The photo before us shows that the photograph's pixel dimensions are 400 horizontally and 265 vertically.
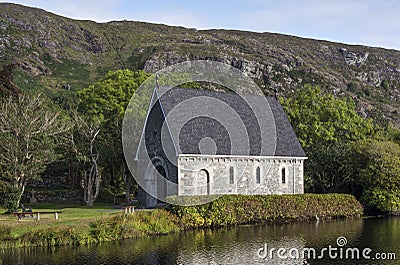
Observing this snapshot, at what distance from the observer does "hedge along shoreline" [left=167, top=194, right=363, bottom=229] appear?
3234 centimetres

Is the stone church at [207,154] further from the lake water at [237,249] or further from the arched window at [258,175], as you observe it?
the lake water at [237,249]

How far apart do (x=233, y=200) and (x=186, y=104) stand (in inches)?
355

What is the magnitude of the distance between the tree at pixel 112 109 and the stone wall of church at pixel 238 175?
12233mm

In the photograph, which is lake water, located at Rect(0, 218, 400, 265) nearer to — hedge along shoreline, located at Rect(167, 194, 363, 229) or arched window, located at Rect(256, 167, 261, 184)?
hedge along shoreline, located at Rect(167, 194, 363, 229)

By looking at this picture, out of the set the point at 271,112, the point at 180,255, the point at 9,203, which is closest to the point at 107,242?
the point at 180,255

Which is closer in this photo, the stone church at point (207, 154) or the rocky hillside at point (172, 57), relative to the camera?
the stone church at point (207, 154)

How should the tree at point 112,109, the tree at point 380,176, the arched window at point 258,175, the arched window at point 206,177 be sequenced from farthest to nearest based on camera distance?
the tree at point 112,109
the tree at point 380,176
the arched window at point 258,175
the arched window at point 206,177

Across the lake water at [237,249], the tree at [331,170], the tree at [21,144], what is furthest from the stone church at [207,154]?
the tree at [21,144]

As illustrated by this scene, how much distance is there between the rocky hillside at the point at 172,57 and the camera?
12688 cm

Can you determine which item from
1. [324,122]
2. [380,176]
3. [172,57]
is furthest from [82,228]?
[172,57]

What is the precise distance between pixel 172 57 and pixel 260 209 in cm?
11510

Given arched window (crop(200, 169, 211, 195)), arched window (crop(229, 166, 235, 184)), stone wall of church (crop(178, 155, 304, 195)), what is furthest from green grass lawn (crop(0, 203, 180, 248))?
arched window (crop(229, 166, 235, 184))

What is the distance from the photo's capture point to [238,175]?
38.3m

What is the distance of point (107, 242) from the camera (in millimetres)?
27547
